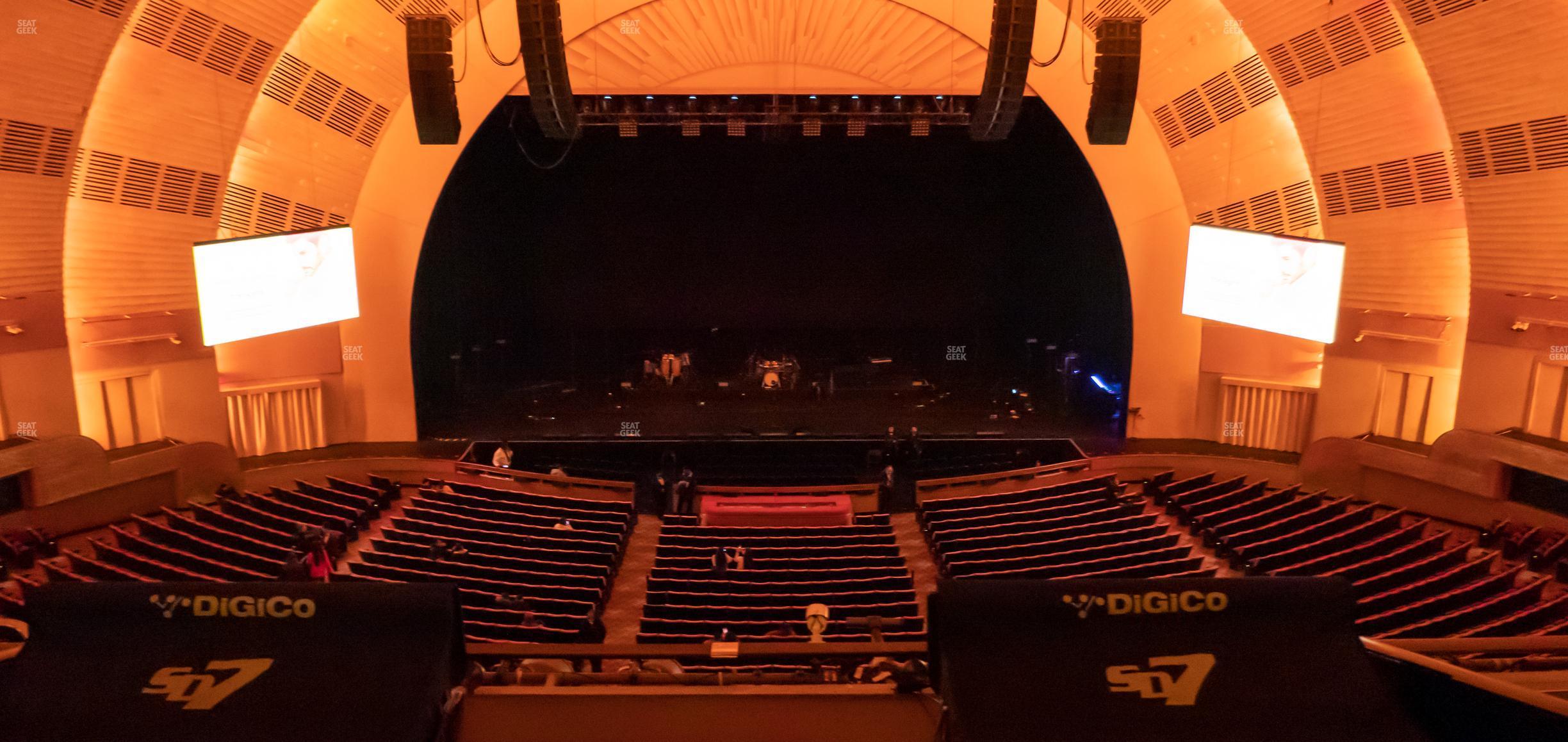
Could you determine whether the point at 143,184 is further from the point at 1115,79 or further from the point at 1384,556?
the point at 1384,556

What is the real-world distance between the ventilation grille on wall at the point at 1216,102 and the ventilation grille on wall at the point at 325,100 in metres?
15.4

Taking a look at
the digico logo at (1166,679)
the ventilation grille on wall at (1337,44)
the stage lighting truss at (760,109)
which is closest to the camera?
the digico logo at (1166,679)

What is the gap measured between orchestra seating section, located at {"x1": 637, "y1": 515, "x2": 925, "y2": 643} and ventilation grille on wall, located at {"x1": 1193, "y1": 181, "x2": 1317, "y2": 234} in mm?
9685

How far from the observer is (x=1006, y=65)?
11422 mm

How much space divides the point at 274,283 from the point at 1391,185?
19060mm

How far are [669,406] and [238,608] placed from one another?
20.1m

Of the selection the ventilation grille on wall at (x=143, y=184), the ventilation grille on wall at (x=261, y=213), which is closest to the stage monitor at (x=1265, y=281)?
the ventilation grille on wall at (x=261, y=213)

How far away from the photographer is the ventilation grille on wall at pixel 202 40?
1571 centimetres

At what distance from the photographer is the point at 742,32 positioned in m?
19.2

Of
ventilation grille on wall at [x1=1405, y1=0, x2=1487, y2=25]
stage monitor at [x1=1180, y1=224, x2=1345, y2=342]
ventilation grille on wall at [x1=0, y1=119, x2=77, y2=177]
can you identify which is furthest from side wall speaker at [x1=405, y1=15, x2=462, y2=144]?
ventilation grille on wall at [x1=1405, y1=0, x2=1487, y2=25]

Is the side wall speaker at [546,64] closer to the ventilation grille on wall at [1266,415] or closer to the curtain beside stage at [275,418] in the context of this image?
the curtain beside stage at [275,418]

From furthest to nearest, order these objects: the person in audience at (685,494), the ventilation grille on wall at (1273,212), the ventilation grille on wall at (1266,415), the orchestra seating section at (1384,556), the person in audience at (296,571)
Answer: the ventilation grille on wall at (1266,415), the ventilation grille on wall at (1273,212), the person in audience at (685,494), the orchestra seating section at (1384,556), the person in audience at (296,571)

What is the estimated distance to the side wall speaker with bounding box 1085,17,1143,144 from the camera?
Result: 38.1ft

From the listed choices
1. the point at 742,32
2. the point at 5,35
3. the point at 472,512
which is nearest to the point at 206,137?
the point at 5,35
